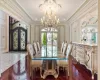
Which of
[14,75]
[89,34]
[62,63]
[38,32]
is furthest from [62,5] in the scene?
[38,32]

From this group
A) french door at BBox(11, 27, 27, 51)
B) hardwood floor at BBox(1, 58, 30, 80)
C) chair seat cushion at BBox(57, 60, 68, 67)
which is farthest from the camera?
french door at BBox(11, 27, 27, 51)

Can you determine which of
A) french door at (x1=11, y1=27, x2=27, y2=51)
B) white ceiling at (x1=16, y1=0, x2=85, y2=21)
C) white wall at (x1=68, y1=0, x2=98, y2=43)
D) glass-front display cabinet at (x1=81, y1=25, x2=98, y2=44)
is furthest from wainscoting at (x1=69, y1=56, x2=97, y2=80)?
french door at (x1=11, y1=27, x2=27, y2=51)

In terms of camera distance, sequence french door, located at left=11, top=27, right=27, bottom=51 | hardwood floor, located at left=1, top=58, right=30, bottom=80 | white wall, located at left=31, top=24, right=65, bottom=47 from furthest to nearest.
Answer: french door, located at left=11, top=27, right=27, bottom=51 < white wall, located at left=31, top=24, right=65, bottom=47 < hardwood floor, located at left=1, top=58, right=30, bottom=80

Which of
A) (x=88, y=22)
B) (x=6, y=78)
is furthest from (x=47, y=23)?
(x=6, y=78)

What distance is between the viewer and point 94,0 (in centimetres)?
438

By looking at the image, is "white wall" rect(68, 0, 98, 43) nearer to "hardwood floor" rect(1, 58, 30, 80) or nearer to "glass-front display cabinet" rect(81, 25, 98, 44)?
"glass-front display cabinet" rect(81, 25, 98, 44)

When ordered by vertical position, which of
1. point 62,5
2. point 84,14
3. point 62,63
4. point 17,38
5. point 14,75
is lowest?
point 14,75

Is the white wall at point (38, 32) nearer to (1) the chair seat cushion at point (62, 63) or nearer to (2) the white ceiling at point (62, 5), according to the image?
(2) the white ceiling at point (62, 5)

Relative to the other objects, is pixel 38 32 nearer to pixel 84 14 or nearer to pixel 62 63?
pixel 84 14

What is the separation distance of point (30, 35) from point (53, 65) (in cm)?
694

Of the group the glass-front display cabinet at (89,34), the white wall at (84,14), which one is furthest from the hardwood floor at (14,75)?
the white wall at (84,14)

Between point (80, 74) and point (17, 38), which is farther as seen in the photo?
point (17, 38)

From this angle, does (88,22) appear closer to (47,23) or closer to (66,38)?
(47,23)

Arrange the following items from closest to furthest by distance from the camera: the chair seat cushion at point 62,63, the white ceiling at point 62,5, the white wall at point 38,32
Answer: the chair seat cushion at point 62,63
the white ceiling at point 62,5
the white wall at point 38,32
